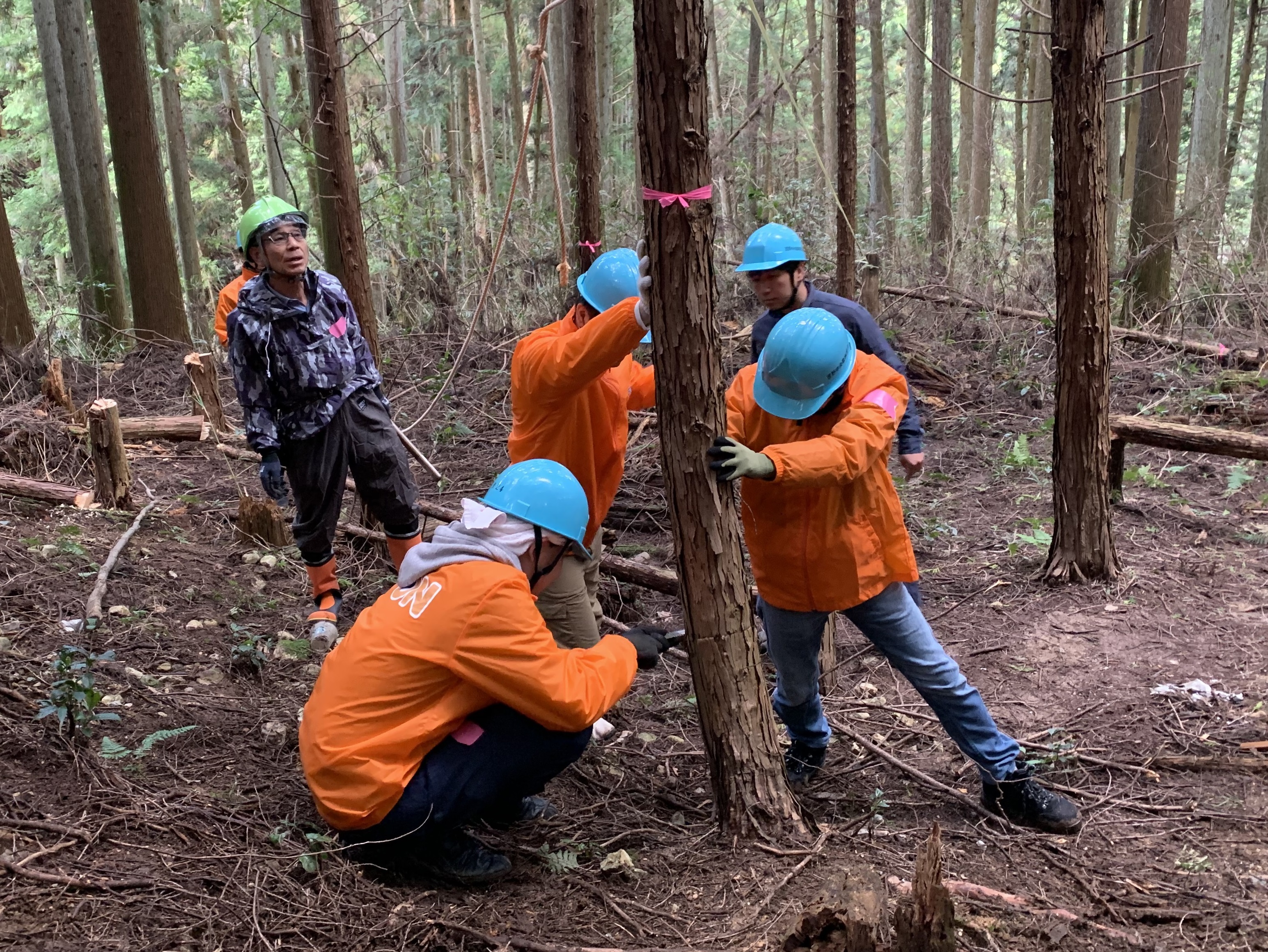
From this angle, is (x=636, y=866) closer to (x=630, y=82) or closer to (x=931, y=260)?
(x=931, y=260)

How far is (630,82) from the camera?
79.7 ft

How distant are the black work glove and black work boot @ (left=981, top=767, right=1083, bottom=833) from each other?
1.17 metres

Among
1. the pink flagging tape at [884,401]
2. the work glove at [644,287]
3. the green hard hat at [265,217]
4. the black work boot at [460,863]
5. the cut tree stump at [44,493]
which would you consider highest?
the green hard hat at [265,217]

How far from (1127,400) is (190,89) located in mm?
20941

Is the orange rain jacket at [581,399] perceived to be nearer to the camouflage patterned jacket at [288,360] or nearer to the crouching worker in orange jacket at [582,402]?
the crouching worker in orange jacket at [582,402]

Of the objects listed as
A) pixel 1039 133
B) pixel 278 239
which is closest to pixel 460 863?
pixel 278 239

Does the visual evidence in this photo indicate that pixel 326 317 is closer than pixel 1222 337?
Yes

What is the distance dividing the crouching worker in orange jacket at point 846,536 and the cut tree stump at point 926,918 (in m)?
1.00

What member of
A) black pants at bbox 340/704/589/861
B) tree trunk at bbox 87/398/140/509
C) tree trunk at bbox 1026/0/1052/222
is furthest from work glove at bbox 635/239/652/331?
tree trunk at bbox 1026/0/1052/222

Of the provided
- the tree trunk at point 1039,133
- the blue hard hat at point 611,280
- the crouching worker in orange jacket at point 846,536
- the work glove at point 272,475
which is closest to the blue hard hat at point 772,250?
the blue hard hat at point 611,280

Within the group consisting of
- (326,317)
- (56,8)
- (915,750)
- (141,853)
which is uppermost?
(56,8)

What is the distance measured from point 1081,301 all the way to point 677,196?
319 centimetres

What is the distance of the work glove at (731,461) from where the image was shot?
2543 mm

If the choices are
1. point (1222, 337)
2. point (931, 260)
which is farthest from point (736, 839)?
point (931, 260)
